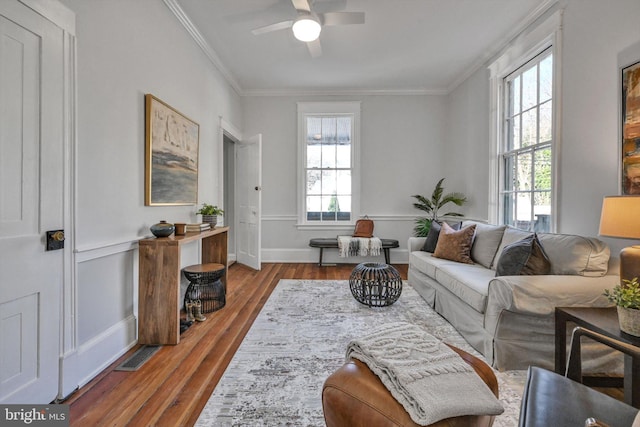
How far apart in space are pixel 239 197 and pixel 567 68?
440cm

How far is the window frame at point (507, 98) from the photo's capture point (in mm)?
2604

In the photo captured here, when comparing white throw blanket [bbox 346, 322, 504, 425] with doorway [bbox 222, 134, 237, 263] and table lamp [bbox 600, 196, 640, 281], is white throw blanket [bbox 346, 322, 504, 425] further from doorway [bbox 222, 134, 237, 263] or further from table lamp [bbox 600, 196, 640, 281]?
doorway [bbox 222, 134, 237, 263]

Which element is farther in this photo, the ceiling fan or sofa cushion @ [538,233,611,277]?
the ceiling fan

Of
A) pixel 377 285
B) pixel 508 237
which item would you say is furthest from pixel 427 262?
pixel 508 237

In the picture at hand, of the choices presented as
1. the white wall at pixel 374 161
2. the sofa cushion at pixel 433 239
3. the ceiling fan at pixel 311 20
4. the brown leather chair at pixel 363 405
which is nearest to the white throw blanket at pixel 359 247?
the white wall at pixel 374 161

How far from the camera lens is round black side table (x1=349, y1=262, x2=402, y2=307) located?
2.90m

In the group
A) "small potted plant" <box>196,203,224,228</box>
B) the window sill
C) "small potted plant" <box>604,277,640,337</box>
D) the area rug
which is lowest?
the area rug

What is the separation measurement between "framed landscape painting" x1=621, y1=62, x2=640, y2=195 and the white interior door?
3.77 m

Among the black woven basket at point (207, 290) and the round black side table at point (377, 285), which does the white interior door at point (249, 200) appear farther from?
the round black side table at point (377, 285)

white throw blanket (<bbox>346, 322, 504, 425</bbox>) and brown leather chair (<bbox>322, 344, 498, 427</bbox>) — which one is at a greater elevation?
white throw blanket (<bbox>346, 322, 504, 425</bbox>)

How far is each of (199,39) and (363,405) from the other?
12.4 feet

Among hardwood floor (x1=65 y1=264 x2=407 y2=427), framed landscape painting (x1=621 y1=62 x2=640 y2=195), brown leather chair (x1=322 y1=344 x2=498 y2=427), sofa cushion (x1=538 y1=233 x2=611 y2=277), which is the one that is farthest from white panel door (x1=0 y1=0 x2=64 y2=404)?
framed landscape painting (x1=621 y1=62 x2=640 y2=195)

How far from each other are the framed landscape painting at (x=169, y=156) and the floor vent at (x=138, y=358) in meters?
1.10

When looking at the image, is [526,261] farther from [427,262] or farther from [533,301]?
[427,262]
